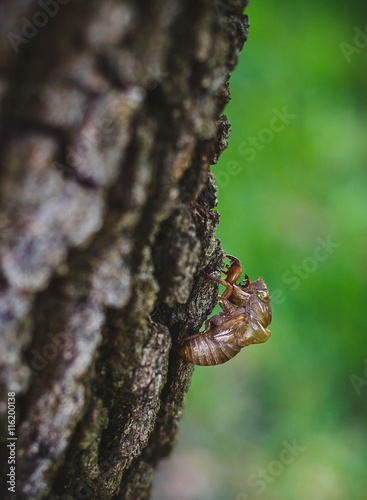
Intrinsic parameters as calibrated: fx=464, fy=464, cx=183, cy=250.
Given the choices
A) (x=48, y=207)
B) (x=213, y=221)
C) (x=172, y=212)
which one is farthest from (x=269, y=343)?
(x=48, y=207)

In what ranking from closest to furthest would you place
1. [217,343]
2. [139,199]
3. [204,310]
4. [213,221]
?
[139,199] < [213,221] < [204,310] < [217,343]

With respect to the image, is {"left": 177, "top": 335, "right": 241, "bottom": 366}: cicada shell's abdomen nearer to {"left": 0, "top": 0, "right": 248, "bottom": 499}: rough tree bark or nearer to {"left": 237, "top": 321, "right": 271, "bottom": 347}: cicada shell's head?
{"left": 237, "top": 321, "right": 271, "bottom": 347}: cicada shell's head

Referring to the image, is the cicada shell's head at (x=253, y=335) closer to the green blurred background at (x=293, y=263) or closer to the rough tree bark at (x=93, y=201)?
the rough tree bark at (x=93, y=201)

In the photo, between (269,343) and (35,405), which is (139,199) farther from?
(269,343)

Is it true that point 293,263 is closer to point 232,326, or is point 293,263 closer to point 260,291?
point 260,291

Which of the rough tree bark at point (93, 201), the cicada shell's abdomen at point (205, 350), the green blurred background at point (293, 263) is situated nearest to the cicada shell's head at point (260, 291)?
the cicada shell's abdomen at point (205, 350)

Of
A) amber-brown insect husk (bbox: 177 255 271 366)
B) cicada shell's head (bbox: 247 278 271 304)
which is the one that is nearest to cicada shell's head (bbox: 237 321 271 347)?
amber-brown insect husk (bbox: 177 255 271 366)
